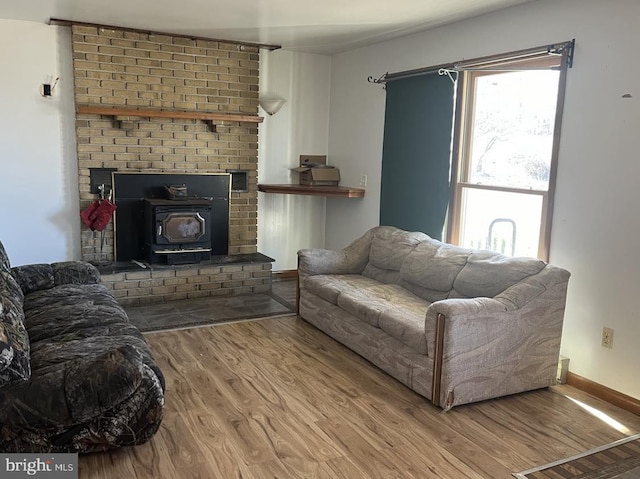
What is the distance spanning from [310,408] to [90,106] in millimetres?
3338

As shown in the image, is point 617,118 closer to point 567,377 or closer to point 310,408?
point 567,377

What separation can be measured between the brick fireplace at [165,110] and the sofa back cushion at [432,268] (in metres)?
1.85

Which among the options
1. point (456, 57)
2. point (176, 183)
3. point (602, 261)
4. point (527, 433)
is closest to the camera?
point (527, 433)

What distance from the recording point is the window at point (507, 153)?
3613 millimetres

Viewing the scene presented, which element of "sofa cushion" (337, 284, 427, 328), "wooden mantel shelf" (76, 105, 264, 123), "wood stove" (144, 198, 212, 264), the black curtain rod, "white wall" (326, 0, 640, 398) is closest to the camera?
"white wall" (326, 0, 640, 398)

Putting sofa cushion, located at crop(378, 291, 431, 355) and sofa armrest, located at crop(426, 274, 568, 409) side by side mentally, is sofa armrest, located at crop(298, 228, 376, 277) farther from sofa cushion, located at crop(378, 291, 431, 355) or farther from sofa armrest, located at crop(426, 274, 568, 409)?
sofa armrest, located at crop(426, 274, 568, 409)

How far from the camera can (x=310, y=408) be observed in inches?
119

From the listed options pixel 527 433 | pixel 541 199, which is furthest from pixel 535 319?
pixel 541 199

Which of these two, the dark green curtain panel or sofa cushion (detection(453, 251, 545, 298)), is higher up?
the dark green curtain panel

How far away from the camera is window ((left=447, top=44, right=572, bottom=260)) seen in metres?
3.61

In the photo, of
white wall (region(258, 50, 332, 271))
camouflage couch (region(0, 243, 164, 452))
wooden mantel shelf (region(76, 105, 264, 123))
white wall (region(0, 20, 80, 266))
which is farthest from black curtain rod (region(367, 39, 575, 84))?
camouflage couch (region(0, 243, 164, 452))

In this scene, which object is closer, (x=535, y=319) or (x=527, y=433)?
(x=527, y=433)

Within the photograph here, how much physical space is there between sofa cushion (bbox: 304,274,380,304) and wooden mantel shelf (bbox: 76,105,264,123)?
1.88 meters

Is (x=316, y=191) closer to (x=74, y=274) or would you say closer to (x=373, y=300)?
(x=373, y=300)
